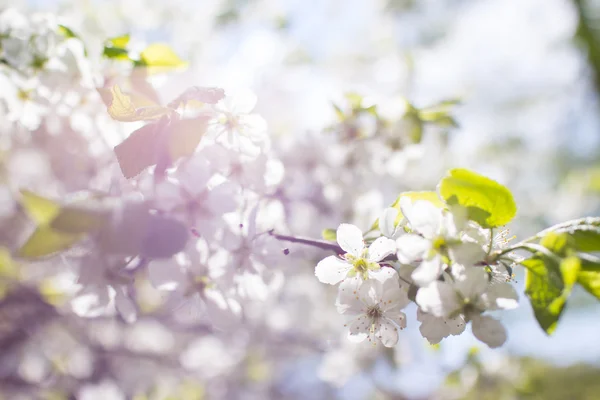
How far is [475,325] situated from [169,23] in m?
2.86

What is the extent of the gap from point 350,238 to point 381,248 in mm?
51

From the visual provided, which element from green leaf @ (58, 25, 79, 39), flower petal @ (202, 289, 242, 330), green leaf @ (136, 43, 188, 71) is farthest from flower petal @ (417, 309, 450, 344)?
green leaf @ (58, 25, 79, 39)

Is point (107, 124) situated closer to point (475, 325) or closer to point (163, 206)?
point (163, 206)

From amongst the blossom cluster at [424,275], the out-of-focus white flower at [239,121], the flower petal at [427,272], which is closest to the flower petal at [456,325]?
the blossom cluster at [424,275]

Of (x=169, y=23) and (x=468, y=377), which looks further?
(x=169, y=23)

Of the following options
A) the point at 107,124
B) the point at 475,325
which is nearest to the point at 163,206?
the point at 475,325

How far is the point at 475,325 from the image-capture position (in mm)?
609

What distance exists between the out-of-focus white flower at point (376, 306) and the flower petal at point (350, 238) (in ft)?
0.16

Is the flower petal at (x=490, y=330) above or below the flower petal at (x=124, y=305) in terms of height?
above

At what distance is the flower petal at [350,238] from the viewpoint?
68 cm

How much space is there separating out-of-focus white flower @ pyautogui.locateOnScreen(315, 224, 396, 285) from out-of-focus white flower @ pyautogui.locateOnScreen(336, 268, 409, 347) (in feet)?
0.07

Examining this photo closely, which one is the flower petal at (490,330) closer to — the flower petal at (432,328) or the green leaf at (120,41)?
the flower petal at (432,328)

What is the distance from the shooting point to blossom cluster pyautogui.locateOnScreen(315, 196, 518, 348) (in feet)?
1.90

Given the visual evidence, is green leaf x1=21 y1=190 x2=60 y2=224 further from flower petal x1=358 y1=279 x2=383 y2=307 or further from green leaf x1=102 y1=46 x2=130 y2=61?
green leaf x1=102 y1=46 x2=130 y2=61
